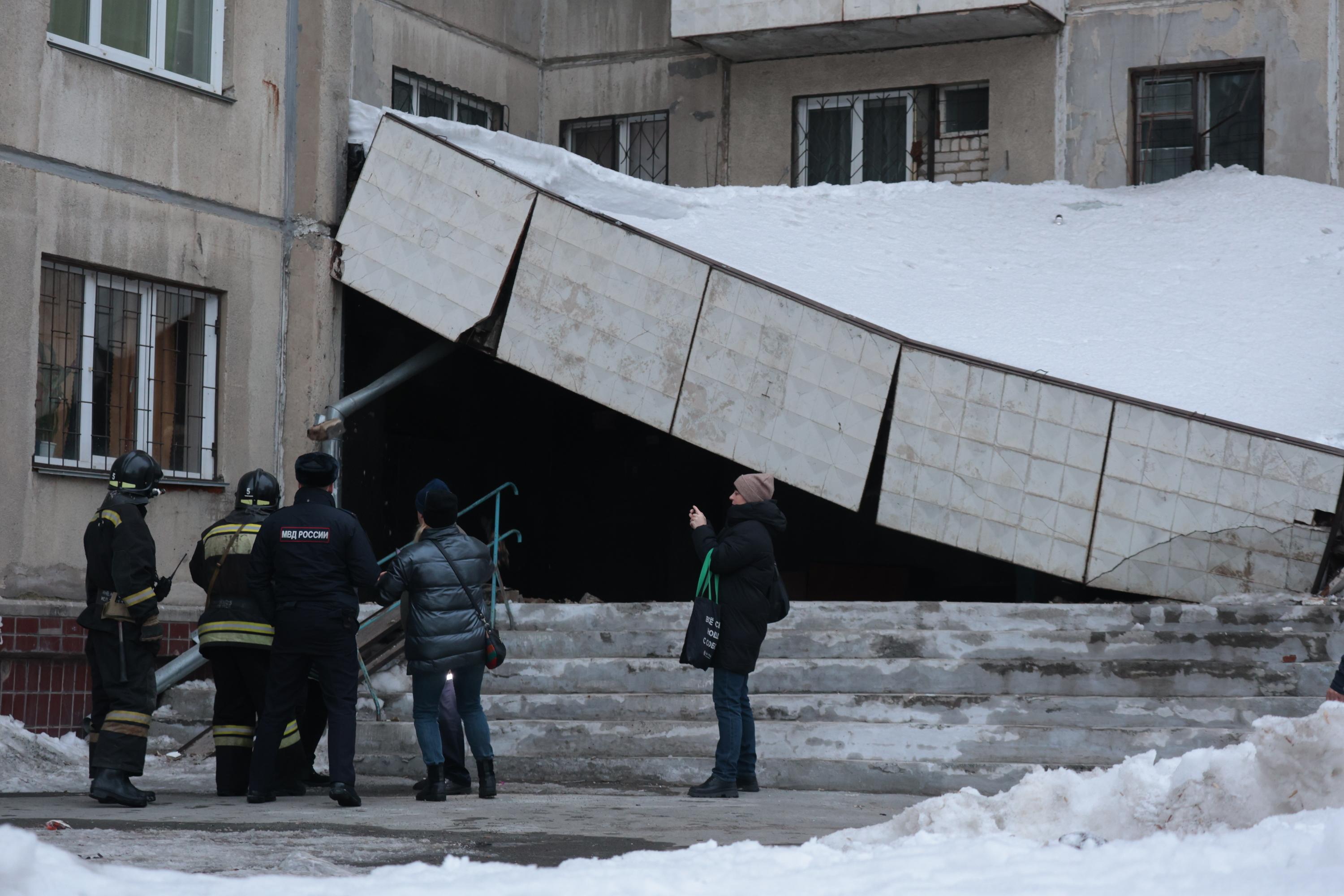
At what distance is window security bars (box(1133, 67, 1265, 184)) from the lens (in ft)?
53.6

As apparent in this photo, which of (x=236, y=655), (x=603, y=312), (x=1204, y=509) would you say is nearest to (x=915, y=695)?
(x=1204, y=509)

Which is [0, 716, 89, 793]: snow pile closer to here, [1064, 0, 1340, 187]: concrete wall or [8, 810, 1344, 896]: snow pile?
[8, 810, 1344, 896]: snow pile

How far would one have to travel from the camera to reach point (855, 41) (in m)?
17.2

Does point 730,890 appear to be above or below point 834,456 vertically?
below

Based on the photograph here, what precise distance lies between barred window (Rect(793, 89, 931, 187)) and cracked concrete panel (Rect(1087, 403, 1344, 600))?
24.5 ft

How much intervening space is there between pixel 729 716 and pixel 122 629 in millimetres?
3166

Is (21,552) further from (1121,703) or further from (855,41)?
(855,41)

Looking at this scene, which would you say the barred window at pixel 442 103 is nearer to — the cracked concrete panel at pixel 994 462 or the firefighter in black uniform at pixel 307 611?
the cracked concrete panel at pixel 994 462

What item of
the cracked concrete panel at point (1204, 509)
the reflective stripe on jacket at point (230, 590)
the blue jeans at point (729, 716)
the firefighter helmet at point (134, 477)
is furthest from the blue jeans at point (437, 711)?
the cracked concrete panel at point (1204, 509)

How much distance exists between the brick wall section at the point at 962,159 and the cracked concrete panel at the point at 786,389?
6300 mm

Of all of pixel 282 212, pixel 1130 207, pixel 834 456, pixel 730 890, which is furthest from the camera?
pixel 1130 207

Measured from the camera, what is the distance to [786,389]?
1160 centimetres

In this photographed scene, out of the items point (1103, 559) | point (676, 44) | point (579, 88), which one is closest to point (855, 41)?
point (676, 44)

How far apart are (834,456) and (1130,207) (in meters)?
5.97
